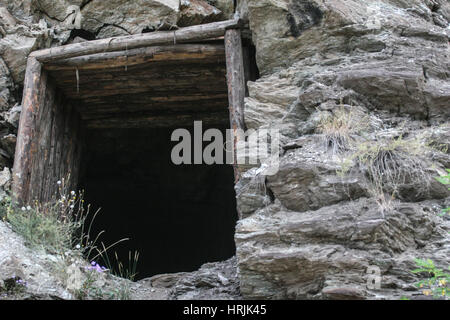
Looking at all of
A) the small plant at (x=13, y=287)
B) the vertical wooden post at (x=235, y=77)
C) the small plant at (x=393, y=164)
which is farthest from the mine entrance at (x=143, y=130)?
the small plant at (x=13, y=287)

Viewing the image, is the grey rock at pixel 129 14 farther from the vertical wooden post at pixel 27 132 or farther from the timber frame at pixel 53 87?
the vertical wooden post at pixel 27 132

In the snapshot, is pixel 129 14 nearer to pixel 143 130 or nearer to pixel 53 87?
pixel 53 87

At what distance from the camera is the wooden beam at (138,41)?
5832 millimetres

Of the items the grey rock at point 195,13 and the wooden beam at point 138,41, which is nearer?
the wooden beam at point 138,41

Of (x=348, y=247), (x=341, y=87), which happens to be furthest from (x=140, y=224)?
(x=348, y=247)

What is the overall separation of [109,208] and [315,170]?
6522 millimetres

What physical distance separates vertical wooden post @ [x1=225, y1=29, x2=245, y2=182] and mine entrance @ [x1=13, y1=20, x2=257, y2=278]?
0.01 m

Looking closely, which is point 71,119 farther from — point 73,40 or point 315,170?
point 315,170

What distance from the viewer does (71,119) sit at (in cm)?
712

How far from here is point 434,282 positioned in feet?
10.9

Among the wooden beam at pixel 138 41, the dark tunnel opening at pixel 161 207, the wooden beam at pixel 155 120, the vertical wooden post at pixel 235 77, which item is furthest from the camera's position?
the dark tunnel opening at pixel 161 207

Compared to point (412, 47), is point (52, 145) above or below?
below

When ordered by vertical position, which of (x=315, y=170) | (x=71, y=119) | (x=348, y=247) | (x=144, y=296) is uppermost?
(x=71, y=119)

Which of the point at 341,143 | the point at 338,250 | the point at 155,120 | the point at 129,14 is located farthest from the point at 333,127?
the point at 155,120
